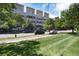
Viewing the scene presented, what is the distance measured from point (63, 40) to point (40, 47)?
0.36 m

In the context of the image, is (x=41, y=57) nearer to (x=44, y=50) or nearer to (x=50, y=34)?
(x=44, y=50)

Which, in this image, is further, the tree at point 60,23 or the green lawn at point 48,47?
the tree at point 60,23

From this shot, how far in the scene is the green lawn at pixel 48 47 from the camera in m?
3.31

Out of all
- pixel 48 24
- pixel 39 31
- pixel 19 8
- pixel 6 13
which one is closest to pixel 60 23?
pixel 48 24

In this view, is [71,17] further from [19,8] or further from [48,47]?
[19,8]

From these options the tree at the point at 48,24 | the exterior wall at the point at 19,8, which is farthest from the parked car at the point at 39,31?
the exterior wall at the point at 19,8

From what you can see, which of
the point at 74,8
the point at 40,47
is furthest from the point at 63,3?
the point at 40,47

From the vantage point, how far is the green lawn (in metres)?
3.31

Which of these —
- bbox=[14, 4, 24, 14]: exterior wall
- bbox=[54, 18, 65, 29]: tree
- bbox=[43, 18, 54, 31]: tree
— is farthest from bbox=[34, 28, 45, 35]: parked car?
bbox=[14, 4, 24, 14]: exterior wall

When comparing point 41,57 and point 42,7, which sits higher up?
point 42,7

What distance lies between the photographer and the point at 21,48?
3395mm

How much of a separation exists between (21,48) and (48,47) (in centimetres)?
40

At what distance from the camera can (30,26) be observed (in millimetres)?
3359

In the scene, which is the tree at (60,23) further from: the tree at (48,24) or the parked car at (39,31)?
the parked car at (39,31)
